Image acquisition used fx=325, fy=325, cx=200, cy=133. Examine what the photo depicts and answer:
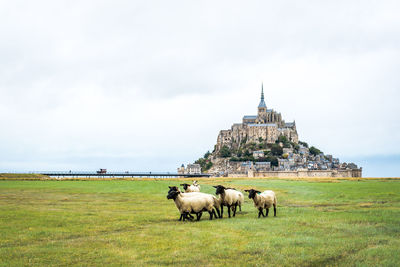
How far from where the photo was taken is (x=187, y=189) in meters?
21.5

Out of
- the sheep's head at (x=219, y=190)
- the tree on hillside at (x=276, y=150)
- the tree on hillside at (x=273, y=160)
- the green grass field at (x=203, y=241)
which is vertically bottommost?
the green grass field at (x=203, y=241)

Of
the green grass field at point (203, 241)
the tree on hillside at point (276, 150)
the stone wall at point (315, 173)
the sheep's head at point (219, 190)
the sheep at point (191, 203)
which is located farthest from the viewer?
the tree on hillside at point (276, 150)

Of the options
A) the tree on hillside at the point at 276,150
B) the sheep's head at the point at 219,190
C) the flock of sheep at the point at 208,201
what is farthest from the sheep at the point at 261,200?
the tree on hillside at the point at 276,150

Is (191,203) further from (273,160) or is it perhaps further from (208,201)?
(273,160)

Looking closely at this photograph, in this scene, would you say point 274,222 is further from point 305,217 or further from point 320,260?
point 320,260

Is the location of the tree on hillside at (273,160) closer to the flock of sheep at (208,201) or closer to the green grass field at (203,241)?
the flock of sheep at (208,201)

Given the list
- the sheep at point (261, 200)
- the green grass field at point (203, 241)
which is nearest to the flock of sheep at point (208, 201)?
the sheep at point (261, 200)

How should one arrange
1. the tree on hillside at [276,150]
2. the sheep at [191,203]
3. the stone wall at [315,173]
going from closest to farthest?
the sheep at [191,203], the stone wall at [315,173], the tree on hillside at [276,150]

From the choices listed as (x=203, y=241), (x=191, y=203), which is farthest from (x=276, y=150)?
(x=203, y=241)

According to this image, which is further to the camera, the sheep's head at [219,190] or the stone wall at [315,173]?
the stone wall at [315,173]

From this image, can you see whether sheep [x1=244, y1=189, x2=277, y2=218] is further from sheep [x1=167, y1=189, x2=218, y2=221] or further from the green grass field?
sheep [x1=167, y1=189, x2=218, y2=221]

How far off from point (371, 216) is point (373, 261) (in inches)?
305

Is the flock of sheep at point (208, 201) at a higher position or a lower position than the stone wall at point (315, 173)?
higher

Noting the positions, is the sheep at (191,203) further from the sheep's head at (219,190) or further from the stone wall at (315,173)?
the stone wall at (315,173)
